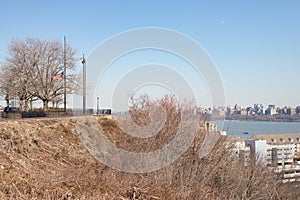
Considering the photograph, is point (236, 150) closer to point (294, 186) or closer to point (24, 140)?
point (294, 186)

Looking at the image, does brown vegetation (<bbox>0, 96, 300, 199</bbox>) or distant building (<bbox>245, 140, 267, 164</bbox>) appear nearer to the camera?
brown vegetation (<bbox>0, 96, 300, 199</bbox>)

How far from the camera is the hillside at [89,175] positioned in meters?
7.20

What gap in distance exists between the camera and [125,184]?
781 cm

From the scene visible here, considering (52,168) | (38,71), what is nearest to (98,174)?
(52,168)

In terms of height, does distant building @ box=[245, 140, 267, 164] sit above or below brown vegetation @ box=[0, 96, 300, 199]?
below

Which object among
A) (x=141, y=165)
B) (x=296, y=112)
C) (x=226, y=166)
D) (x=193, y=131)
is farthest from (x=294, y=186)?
(x=296, y=112)

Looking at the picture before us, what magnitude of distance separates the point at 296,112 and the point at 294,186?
50962 mm

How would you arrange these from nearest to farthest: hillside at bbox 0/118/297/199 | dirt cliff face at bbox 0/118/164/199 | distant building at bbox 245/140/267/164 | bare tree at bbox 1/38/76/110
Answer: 1. dirt cliff face at bbox 0/118/164/199
2. hillside at bbox 0/118/297/199
3. distant building at bbox 245/140/267/164
4. bare tree at bbox 1/38/76/110

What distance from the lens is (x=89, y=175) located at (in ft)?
28.1

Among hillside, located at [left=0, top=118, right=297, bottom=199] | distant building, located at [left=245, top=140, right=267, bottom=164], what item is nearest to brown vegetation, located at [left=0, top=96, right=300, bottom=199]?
hillside, located at [left=0, top=118, right=297, bottom=199]

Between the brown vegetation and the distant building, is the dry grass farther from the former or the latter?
the distant building

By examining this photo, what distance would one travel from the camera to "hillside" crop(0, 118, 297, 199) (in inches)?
283

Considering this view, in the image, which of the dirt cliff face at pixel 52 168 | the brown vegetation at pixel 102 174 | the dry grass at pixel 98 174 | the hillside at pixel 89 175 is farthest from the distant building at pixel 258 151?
the dirt cliff face at pixel 52 168

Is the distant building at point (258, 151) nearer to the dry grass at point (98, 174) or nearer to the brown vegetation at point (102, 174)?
the brown vegetation at point (102, 174)
